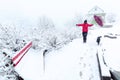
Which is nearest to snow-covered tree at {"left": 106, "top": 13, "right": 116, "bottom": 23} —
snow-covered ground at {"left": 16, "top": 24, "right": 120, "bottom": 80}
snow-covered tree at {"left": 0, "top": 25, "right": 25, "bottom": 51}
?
snow-covered tree at {"left": 0, "top": 25, "right": 25, "bottom": 51}

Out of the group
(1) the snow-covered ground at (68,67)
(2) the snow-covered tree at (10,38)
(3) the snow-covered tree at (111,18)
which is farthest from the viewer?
(3) the snow-covered tree at (111,18)

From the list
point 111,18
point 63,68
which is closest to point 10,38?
point 63,68

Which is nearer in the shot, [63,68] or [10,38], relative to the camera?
[63,68]

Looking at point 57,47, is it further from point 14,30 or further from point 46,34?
point 14,30

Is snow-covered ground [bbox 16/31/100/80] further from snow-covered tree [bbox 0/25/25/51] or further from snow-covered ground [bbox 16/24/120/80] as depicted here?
snow-covered tree [bbox 0/25/25/51]

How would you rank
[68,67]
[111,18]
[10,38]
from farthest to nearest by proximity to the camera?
[111,18], [10,38], [68,67]

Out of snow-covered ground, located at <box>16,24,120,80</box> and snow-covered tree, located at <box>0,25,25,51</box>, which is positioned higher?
snow-covered tree, located at <box>0,25,25,51</box>

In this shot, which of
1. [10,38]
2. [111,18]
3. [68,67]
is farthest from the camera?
[111,18]

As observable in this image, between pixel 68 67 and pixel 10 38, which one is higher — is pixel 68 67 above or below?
below

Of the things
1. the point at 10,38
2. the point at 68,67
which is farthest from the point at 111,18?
the point at 68,67

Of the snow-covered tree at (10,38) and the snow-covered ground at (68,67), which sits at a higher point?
the snow-covered tree at (10,38)

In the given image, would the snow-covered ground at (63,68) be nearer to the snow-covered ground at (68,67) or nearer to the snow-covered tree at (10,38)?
the snow-covered ground at (68,67)

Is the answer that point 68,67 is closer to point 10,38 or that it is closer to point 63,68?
point 63,68

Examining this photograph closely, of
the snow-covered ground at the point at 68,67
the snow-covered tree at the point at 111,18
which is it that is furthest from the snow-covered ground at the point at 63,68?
the snow-covered tree at the point at 111,18
